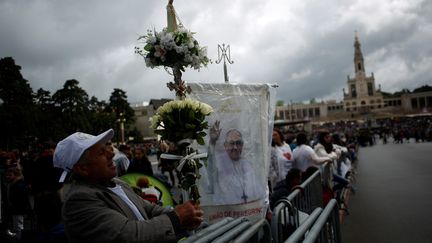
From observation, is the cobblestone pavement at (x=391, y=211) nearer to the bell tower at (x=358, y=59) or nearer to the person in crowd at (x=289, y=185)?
the person in crowd at (x=289, y=185)

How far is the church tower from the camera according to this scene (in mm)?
145625

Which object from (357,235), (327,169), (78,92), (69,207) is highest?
(78,92)

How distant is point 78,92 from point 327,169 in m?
51.3

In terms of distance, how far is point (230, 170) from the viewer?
155 inches

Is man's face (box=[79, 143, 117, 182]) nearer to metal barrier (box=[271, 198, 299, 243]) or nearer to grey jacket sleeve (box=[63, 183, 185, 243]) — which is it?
grey jacket sleeve (box=[63, 183, 185, 243])

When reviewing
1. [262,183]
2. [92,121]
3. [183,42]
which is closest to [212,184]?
[262,183]

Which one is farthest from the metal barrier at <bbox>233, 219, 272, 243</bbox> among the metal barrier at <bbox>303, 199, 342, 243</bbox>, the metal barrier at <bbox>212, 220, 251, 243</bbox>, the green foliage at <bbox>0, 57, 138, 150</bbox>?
the green foliage at <bbox>0, 57, 138, 150</bbox>

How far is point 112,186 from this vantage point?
2.24 metres

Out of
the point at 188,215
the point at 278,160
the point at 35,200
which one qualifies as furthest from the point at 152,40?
the point at 278,160

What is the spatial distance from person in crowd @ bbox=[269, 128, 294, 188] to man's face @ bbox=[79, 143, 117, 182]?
4374mm

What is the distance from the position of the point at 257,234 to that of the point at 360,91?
15808 centimetres

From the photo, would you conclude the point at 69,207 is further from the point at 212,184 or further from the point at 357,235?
the point at 357,235

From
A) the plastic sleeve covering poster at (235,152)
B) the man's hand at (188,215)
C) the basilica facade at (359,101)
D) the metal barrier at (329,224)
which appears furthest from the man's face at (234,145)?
the basilica facade at (359,101)

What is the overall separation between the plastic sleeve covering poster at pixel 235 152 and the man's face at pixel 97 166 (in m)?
1.75
